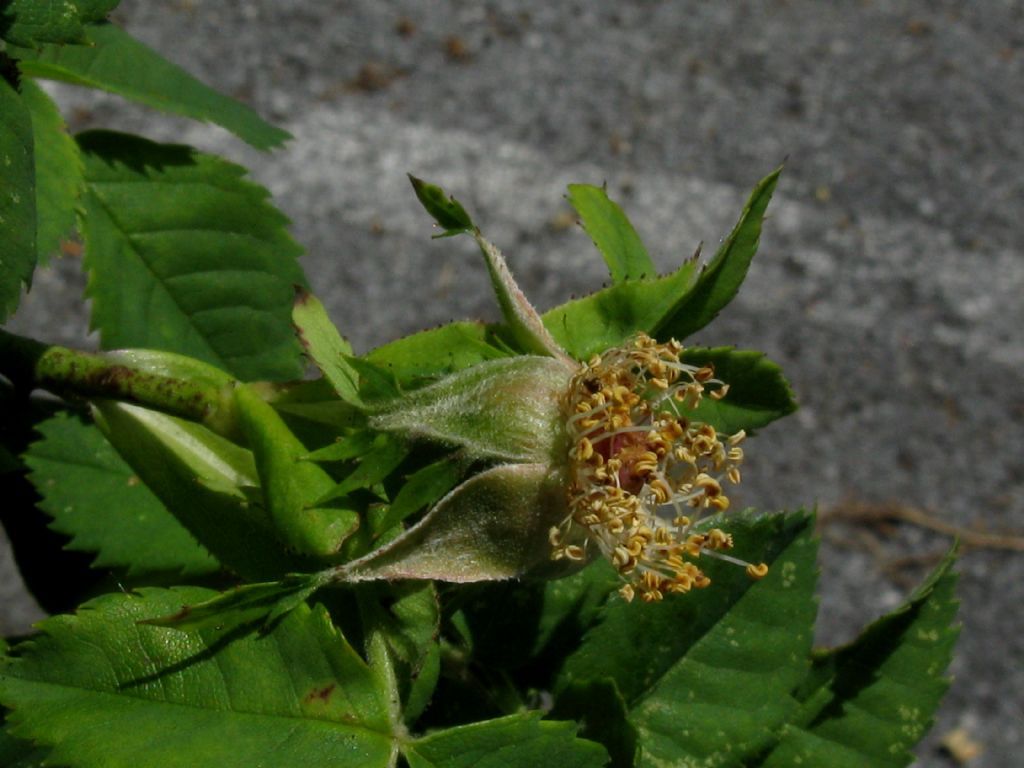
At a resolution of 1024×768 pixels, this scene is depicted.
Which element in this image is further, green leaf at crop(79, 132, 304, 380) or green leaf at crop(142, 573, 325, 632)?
green leaf at crop(79, 132, 304, 380)

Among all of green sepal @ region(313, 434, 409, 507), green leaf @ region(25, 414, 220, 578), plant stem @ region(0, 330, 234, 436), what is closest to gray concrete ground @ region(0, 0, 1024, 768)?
green leaf @ region(25, 414, 220, 578)

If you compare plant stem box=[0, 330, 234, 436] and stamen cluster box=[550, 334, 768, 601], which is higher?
plant stem box=[0, 330, 234, 436]

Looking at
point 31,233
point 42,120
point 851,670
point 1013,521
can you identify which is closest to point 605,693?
point 851,670

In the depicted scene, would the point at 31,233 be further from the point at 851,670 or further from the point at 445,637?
the point at 851,670

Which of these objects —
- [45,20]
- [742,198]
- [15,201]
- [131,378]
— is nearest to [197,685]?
[131,378]

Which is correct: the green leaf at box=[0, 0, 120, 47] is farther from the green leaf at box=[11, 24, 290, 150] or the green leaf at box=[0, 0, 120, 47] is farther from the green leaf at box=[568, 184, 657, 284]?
the green leaf at box=[568, 184, 657, 284]

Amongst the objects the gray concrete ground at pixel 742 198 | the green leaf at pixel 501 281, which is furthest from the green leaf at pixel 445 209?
the gray concrete ground at pixel 742 198

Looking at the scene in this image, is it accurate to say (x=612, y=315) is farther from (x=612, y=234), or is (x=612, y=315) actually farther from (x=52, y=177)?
(x=52, y=177)

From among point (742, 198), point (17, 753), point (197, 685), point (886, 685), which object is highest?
point (197, 685)

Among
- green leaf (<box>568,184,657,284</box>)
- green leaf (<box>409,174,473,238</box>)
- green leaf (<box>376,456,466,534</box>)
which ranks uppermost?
green leaf (<box>409,174,473,238</box>)
